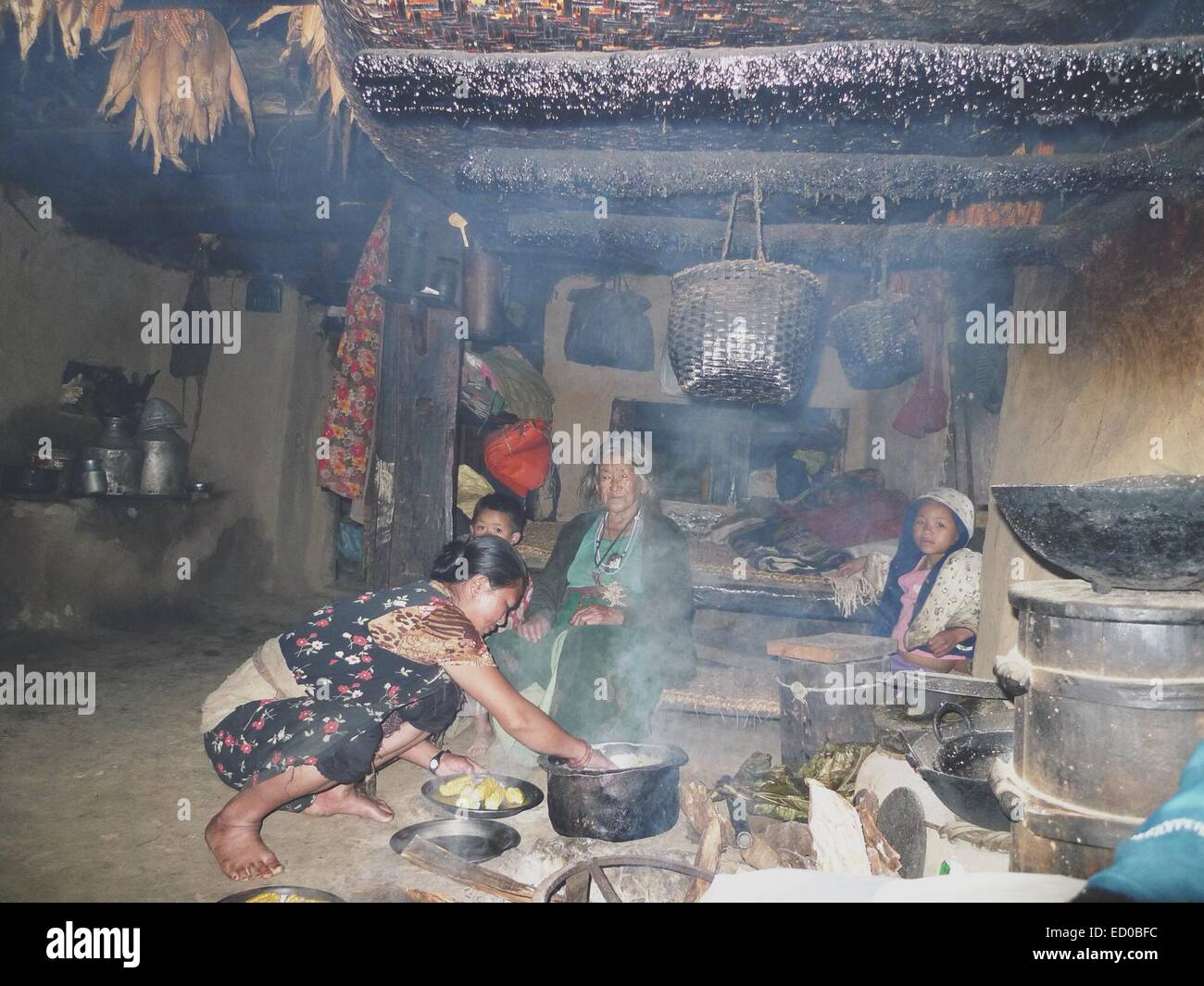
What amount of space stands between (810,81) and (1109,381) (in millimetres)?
1827

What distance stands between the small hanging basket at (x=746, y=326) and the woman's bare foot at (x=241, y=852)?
2.58m

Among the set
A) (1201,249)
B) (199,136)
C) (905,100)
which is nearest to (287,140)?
(199,136)

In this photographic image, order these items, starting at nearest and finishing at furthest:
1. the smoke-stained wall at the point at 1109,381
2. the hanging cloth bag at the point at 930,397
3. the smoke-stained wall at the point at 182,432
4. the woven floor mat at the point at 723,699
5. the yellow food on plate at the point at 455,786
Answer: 1. the smoke-stained wall at the point at 1109,381
2. the yellow food on plate at the point at 455,786
3. the woven floor mat at the point at 723,699
4. the hanging cloth bag at the point at 930,397
5. the smoke-stained wall at the point at 182,432


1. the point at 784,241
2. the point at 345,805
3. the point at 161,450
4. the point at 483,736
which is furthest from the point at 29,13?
the point at 161,450

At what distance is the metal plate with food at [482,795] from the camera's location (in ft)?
11.1

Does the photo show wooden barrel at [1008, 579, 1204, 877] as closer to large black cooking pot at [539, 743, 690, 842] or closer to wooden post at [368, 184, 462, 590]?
large black cooking pot at [539, 743, 690, 842]

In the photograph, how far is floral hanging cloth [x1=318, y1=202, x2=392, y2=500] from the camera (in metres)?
5.35

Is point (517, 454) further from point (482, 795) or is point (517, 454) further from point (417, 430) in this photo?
point (482, 795)

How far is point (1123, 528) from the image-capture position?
187cm

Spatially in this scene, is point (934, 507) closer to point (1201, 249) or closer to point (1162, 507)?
point (1201, 249)

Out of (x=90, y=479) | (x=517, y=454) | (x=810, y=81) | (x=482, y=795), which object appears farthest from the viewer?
(x=90, y=479)

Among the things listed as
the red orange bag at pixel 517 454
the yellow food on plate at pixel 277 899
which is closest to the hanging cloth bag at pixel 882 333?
the red orange bag at pixel 517 454

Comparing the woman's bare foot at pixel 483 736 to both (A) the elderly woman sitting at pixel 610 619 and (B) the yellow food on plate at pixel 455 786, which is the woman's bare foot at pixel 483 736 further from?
(B) the yellow food on plate at pixel 455 786

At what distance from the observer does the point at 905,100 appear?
83.2 inches
